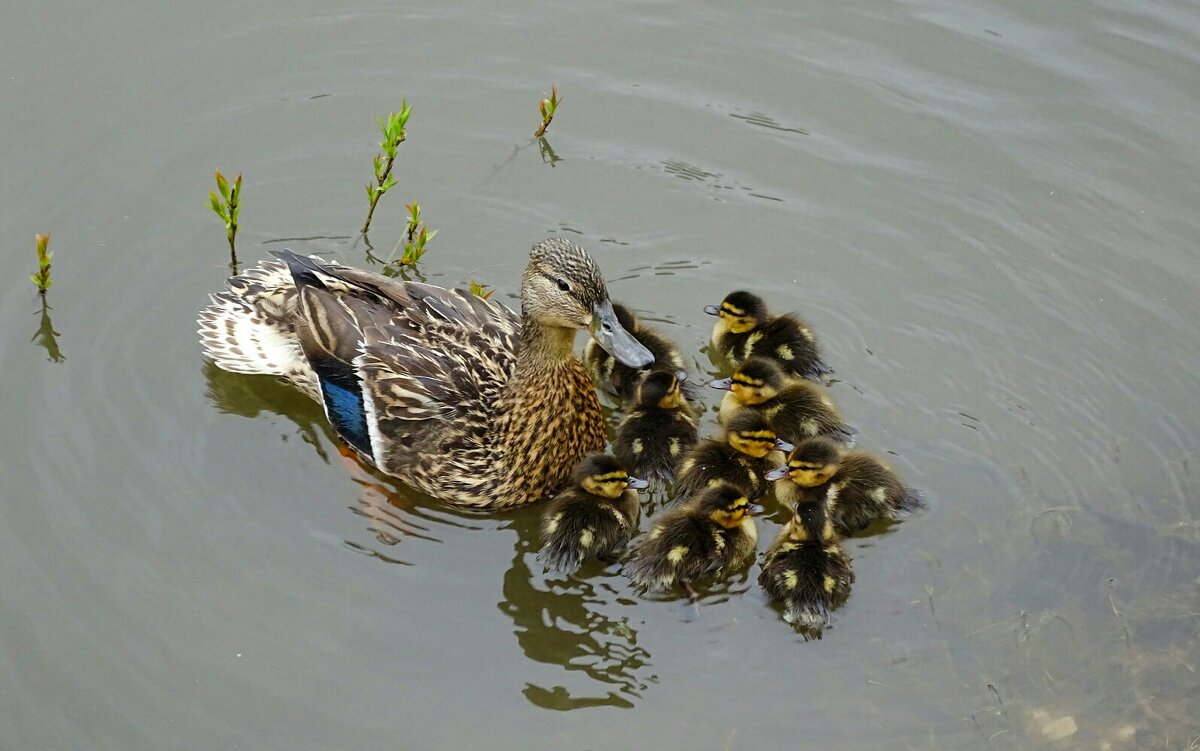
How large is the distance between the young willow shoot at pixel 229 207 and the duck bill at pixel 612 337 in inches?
66.0

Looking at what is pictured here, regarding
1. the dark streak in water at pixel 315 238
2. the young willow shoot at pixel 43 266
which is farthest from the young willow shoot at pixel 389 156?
the young willow shoot at pixel 43 266

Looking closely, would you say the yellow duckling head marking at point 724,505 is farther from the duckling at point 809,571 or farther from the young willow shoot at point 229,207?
the young willow shoot at point 229,207

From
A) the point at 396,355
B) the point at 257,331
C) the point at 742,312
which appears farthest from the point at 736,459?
the point at 257,331

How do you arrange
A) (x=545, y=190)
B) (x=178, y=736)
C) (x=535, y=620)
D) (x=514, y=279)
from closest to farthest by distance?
(x=178, y=736) → (x=535, y=620) → (x=514, y=279) → (x=545, y=190)

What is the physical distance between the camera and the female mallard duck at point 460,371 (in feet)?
14.9

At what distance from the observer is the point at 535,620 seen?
175 inches

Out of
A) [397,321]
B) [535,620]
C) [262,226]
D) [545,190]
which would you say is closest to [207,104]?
[262,226]

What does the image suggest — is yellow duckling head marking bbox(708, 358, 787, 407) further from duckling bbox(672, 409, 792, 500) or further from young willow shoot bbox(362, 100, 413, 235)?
young willow shoot bbox(362, 100, 413, 235)

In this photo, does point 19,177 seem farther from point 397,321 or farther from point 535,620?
point 535,620

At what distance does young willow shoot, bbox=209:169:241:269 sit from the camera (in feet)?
17.6

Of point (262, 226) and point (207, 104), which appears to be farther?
point (207, 104)

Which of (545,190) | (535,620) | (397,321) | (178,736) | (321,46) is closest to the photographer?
(178,736)

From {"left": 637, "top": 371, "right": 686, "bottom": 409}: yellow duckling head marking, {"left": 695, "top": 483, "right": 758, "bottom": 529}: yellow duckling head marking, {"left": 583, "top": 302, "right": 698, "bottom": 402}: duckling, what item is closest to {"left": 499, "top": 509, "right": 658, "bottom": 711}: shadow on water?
{"left": 695, "top": 483, "right": 758, "bottom": 529}: yellow duckling head marking

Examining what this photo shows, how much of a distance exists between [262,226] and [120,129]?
2.95ft
